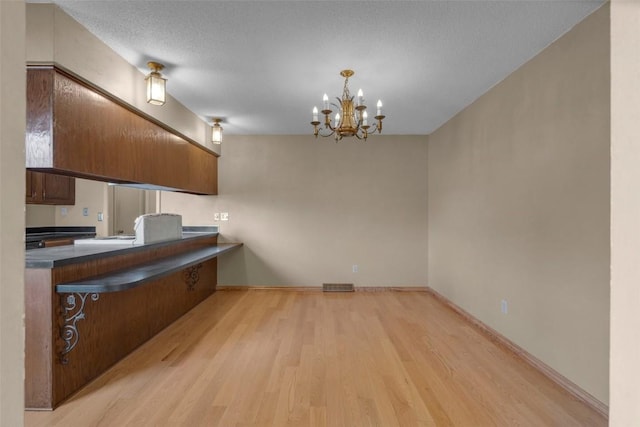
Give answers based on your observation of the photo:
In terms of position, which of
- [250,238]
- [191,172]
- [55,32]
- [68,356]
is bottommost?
[68,356]

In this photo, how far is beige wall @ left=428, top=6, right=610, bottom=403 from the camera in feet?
6.35

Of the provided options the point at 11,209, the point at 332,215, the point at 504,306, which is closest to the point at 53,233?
the point at 332,215

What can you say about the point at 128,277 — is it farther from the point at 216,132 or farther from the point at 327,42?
the point at 216,132

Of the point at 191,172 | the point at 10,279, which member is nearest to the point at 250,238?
the point at 191,172

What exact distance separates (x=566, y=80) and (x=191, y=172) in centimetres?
381

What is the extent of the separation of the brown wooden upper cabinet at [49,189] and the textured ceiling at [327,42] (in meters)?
2.59

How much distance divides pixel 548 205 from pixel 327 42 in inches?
80.0

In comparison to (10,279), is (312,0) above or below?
above

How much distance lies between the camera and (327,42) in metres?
2.23

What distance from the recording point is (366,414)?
190 cm

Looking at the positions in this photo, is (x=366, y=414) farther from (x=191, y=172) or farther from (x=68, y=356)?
(x=191, y=172)

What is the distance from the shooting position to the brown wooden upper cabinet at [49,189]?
409 centimetres

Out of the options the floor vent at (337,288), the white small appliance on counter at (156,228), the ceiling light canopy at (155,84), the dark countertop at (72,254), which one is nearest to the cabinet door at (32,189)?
the white small appliance on counter at (156,228)

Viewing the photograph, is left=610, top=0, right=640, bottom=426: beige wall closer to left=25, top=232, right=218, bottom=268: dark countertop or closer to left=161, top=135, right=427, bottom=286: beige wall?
left=25, top=232, right=218, bottom=268: dark countertop
